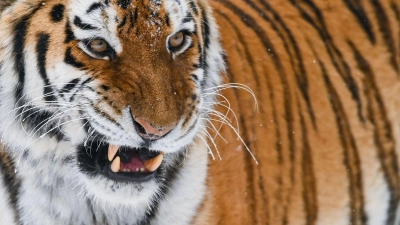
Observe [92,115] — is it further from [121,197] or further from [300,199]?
[300,199]

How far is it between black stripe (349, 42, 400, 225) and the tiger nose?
1148mm

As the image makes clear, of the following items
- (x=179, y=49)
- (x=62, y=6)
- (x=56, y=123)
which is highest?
(x=62, y=6)

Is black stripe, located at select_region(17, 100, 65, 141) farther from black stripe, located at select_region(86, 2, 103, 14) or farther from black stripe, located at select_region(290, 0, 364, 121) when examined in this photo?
black stripe, located at select_region(290, 0, 364, 121)

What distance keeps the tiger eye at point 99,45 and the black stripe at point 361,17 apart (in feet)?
3.94

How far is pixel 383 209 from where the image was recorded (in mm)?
2613

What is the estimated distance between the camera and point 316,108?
8.02 ft

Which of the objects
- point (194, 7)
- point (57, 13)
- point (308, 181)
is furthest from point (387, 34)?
point (57, 13)

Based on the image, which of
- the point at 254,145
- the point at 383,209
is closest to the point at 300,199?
the point at 254,145

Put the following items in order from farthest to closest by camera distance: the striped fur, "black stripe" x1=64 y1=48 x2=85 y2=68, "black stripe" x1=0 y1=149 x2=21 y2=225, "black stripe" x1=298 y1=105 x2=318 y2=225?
1. "black stripe" x1=298 y1=105 x2=318 y2=225
2. the striped fur
3. "black stripe" x1=0 y1=149 x2=21 y2=225
4. "black stripe" x1=64 y1=48 x2=85 y2=68

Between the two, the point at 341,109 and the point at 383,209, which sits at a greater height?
the point at 341,109

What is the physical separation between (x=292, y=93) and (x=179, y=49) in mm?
732

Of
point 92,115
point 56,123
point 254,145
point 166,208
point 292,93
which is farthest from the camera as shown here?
point 292,93

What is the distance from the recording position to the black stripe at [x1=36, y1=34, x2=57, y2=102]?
67.6 inches

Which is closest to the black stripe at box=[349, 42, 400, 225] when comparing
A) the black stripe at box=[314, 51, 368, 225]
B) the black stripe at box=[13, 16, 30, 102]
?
the black stripe at box=[314, 51, 368, 225]
